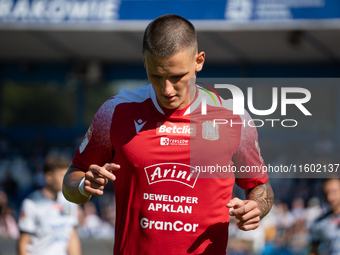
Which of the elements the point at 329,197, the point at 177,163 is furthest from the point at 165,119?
the point at 329,197

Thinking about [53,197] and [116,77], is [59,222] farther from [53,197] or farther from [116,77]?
[116,77]

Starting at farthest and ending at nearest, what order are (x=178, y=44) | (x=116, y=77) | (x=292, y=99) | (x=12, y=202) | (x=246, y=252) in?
(x=116, y=77) < (x=12, y=202) < (x=246, y=252) < (x=292, y=99) < (x=178, y=44)

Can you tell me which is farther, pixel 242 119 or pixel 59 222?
pixel 59 222

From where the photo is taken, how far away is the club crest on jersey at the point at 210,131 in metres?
2.32

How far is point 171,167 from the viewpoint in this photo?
7.32 ft

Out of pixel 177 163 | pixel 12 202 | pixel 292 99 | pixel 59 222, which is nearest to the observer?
pixel 177 163

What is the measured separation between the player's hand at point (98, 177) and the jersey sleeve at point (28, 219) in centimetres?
307

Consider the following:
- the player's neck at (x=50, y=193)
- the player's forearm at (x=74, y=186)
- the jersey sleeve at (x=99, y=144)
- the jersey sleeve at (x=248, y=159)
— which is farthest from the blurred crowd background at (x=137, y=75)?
the player's forearm at (x=74, y=186)

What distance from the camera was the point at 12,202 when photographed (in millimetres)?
10016

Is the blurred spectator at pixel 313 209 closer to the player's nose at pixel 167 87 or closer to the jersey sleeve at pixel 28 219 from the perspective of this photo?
the jersey sleeve at pixel 28 219

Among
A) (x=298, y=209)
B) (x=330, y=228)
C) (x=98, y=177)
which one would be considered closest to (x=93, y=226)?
(x=298, y=209)

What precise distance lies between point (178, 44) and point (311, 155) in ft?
26.3

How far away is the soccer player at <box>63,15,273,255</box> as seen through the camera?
7.00 ft

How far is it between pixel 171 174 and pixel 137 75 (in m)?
9.37
